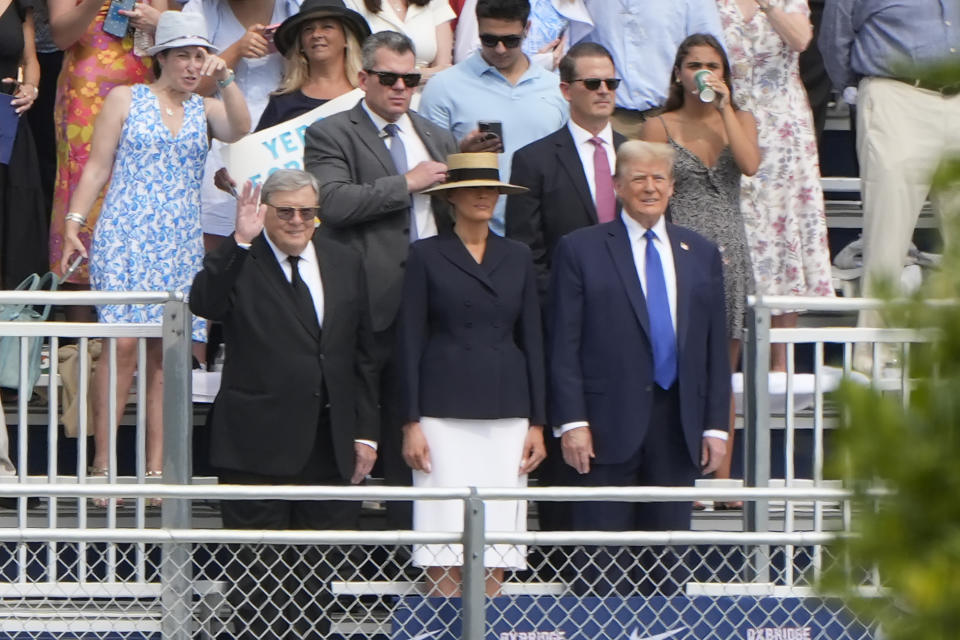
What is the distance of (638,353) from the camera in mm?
5855

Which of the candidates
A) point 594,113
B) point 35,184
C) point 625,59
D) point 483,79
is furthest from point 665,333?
point 35,184

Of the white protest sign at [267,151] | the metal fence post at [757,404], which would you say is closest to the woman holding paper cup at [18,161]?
the white protest sign at [267,151]

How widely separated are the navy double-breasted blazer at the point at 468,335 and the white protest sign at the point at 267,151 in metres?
0.79

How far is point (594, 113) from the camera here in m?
6.46

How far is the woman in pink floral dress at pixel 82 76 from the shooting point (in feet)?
23.8

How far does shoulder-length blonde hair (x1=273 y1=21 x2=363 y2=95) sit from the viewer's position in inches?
271

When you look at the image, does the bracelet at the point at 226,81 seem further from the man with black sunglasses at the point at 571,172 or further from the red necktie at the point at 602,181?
the red necktie at the point at 602,181

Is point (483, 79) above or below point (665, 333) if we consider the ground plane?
above

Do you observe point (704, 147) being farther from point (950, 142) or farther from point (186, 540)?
point (950, 142)

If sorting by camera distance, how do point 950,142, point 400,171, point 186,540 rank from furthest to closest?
point 400,171
point 186,540
point 950,142

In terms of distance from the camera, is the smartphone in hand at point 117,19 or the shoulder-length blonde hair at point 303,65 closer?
the shoulder-length blonde hair at point 303,65

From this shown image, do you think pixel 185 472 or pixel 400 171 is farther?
pixel 400 171

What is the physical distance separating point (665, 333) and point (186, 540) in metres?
2.19

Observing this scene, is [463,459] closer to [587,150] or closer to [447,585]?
[447,585]
